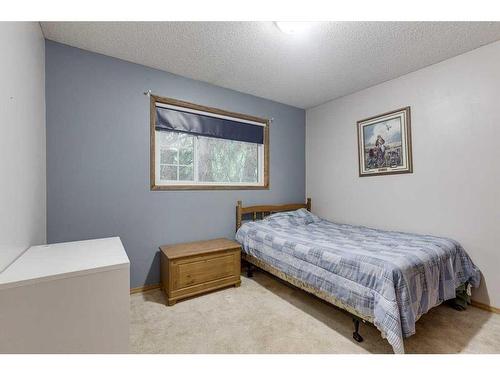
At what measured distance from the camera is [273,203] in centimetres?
345

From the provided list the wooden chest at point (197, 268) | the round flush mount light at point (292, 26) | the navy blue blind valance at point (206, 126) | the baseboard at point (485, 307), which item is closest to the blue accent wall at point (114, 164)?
the navy blue blind valance at point (206, 126)

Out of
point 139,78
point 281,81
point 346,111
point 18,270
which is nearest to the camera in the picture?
point 18,270

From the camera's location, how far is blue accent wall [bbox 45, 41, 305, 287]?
6.75ft

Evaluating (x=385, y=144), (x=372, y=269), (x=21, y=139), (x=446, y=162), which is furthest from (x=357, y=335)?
(x=21, y=139)

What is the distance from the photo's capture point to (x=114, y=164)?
2297mm

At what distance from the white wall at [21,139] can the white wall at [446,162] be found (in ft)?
11.0

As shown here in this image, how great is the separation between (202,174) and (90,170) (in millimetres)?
1186

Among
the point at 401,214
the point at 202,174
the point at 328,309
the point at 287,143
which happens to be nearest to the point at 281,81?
the point at 287,143

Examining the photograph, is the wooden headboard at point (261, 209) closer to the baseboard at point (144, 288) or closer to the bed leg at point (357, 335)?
the baseboard at point (144, 288)

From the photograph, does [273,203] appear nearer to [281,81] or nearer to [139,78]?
[281,81]

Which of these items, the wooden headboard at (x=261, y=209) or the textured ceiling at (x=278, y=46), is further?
the wooden headboard at (x=261, y=209)

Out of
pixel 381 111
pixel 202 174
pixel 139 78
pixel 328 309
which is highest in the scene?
pixel 139 78

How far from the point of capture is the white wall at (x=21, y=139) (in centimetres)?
112
